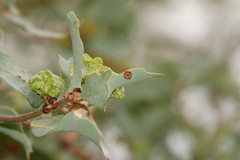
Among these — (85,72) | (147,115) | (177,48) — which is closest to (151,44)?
(177,48)

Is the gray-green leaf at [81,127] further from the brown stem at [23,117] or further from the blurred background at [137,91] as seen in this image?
the blurred background at [137,91]

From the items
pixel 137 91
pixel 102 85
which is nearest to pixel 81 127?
pixel 102 85

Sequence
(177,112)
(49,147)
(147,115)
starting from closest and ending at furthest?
(49,147) < (147,115) < (177,112)

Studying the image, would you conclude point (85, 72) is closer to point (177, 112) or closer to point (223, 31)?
point (177, 112)

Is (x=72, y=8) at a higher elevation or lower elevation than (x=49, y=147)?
higher

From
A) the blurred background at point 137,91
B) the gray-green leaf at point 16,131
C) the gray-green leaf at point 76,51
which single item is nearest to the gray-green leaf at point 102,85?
the gray-green leaf at point 76,51

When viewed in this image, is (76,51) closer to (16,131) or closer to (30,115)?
(30,115)

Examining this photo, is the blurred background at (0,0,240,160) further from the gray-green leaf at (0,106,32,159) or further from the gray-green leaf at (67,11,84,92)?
the gray-green leaf at (67,11,84,92)
